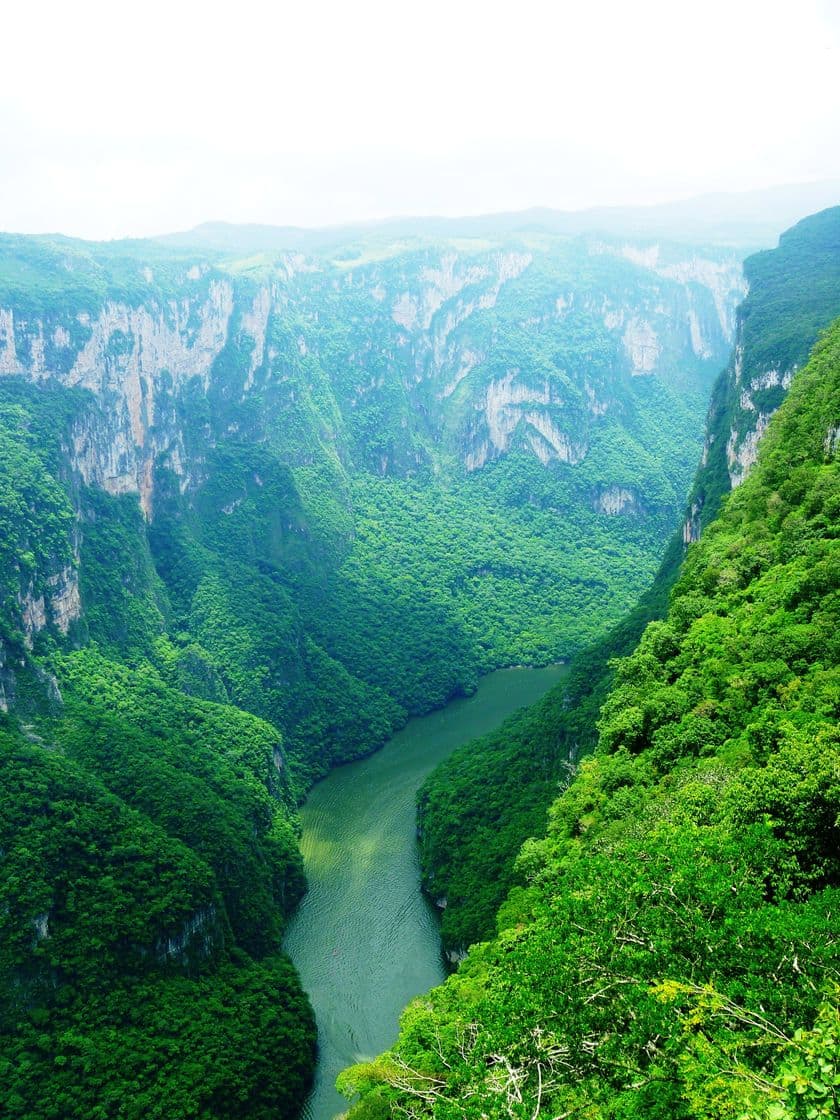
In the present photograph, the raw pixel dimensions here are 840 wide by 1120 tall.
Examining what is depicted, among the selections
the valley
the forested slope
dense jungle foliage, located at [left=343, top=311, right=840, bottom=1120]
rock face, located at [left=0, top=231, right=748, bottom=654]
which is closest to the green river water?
the valley

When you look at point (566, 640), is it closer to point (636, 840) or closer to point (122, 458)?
point (122, 458)

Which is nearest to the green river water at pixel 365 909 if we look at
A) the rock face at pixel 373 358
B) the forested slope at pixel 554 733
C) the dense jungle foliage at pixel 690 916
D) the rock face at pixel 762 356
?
the forested slope at pixel 554 733

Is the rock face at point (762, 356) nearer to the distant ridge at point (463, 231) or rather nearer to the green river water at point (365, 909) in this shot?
the green river water at point (365, 909)

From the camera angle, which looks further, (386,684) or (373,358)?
(373,358)

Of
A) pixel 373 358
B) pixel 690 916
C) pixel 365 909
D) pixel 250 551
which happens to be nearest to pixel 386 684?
pixel 250 551

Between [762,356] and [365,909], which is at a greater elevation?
[762,356]

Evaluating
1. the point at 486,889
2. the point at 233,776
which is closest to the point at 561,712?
the point at 486,889

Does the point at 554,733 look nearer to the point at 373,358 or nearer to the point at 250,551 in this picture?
the point at 250,551
